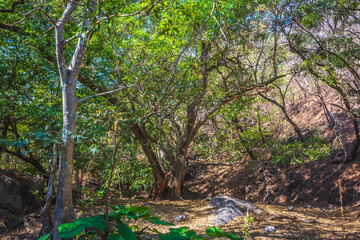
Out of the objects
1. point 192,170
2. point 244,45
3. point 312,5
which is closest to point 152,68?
point 244,45

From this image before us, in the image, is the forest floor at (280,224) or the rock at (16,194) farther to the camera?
the rock at (16,194)

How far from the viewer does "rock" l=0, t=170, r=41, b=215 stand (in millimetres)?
5614

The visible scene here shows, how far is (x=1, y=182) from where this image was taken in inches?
224

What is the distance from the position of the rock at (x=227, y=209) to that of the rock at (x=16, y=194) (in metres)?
3.87

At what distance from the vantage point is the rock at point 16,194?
5614 mm

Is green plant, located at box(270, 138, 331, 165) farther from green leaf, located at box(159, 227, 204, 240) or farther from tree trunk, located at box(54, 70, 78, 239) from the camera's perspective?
tree trunk, located at box(54, 70, 78, 239)

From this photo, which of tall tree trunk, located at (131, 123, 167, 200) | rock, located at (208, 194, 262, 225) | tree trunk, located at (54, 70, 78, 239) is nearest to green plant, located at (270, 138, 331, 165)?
rock, located at (208, 194, 262, 225)

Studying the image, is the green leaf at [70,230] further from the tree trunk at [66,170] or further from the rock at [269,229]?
the rock at [269,229]

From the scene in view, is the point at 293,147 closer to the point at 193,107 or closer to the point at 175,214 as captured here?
the point at 193,107

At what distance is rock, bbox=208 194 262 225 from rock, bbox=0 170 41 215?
3.87m

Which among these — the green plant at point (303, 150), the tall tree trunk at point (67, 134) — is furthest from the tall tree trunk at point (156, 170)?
the tall tree trunk at point (67, 134)

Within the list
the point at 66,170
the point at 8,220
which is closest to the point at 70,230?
the point at 66,170

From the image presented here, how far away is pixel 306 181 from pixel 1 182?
7.95 m

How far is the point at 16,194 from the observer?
584 centimetres
